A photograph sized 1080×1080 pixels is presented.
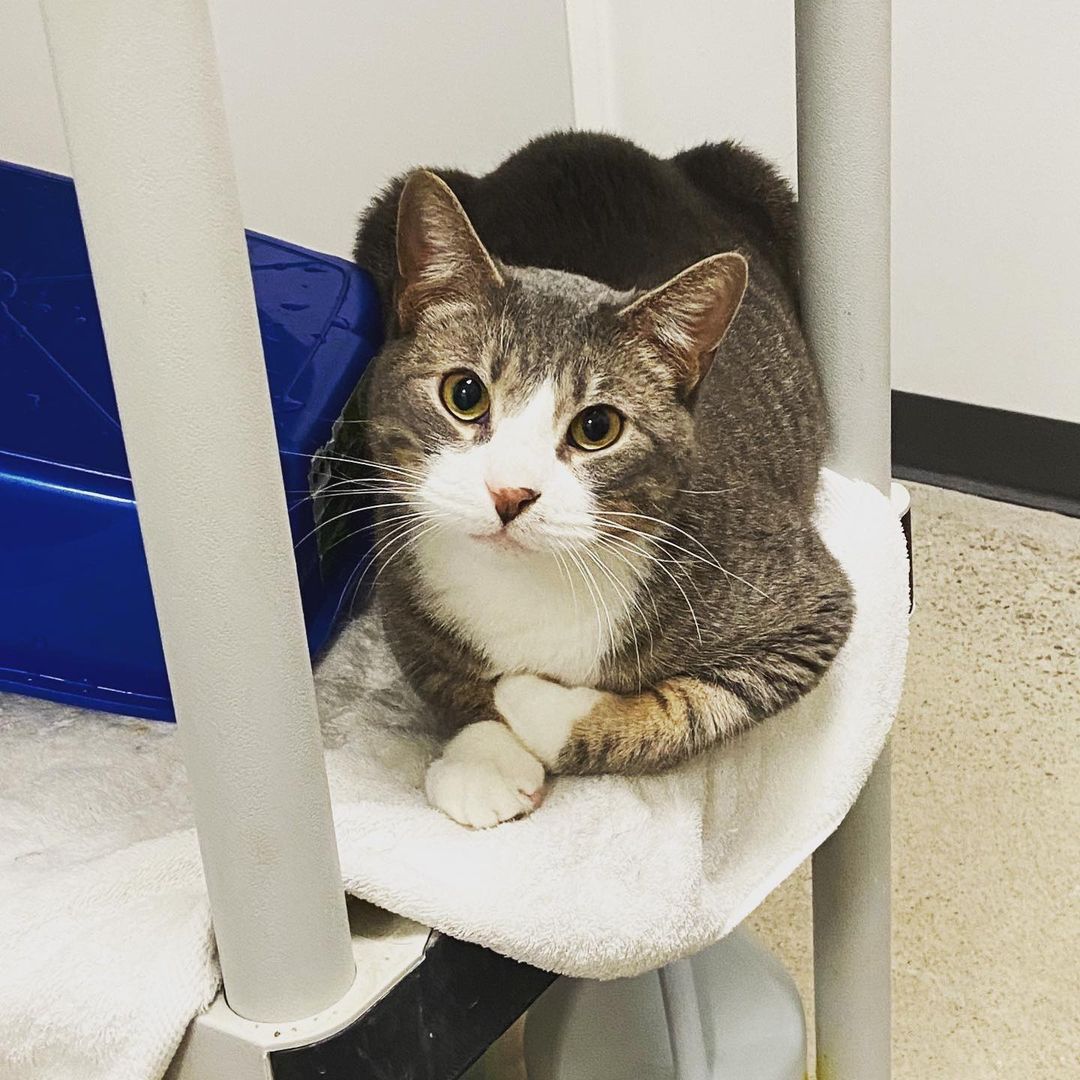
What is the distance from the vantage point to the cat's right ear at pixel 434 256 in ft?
2.27

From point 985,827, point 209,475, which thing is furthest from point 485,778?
point 985,827

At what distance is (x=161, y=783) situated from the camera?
0.72 meters

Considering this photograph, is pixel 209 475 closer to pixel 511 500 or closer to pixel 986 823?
pixel 511 500

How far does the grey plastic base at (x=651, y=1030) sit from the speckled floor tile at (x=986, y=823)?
8.1 inches

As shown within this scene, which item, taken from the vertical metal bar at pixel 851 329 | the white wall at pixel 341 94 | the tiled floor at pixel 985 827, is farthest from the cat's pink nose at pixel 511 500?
the white wall at pixel 341 94

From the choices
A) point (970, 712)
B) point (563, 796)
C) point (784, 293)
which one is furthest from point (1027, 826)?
point (563, 796)

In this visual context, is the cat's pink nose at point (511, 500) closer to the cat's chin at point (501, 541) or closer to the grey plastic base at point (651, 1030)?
the cat's chin at point (501, 541)

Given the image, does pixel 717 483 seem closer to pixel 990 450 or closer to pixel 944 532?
pixel 944 532

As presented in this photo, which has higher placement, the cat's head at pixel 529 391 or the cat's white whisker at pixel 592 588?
the cat's head at pixel 529 391

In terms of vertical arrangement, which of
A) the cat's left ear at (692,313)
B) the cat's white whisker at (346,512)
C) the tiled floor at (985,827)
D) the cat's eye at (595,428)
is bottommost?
the tiled floor at (985,827)

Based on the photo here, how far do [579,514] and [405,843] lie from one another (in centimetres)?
19

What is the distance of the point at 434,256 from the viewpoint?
2.39 ft

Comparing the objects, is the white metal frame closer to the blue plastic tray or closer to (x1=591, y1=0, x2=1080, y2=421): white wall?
the blue plastic tray

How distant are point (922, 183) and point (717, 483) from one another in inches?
48.3
